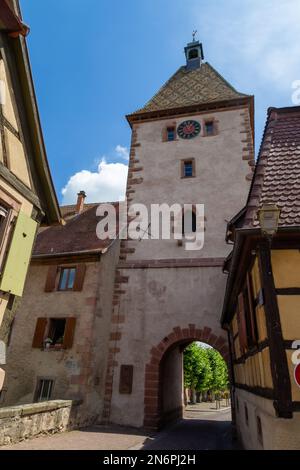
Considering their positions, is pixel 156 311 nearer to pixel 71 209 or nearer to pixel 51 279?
pixel 51 279

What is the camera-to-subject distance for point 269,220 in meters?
4.36

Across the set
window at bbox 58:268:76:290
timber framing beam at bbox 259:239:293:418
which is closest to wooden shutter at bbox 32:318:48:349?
window at bbox 58:268:76:290

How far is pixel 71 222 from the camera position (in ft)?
53.0

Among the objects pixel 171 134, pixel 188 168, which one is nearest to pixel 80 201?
pixel 171 134

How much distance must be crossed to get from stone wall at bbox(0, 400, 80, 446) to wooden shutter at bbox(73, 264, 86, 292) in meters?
3.75

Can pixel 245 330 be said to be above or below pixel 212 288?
below

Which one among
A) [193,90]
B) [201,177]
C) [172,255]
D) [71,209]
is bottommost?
[172,255]

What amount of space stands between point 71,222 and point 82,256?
4175 mm

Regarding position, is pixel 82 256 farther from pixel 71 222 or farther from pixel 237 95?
pixel 237 95

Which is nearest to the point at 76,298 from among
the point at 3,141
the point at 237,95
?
the point at 3,141

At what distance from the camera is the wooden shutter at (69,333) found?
11.2 meters

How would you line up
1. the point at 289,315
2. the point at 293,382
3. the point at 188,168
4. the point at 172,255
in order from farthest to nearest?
the point at 188,168, the point at 172,255, the point at 289,315, the point at 293,382

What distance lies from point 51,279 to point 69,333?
2.27m

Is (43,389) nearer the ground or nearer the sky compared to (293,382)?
nearer the ground
